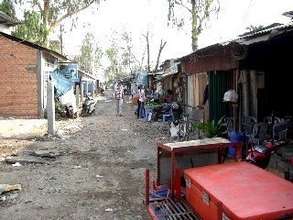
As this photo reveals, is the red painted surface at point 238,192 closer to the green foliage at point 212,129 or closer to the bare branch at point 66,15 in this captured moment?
the green foliage at point 212,129

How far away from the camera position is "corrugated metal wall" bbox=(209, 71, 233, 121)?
12.8 m

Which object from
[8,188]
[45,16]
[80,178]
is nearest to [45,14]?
[45,16]

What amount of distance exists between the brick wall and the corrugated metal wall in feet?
41.5

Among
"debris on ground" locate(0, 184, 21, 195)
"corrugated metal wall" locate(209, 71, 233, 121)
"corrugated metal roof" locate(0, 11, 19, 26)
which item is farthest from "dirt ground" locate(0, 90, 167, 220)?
"corrugated metal roof" locate(0, 11, 19, 26)

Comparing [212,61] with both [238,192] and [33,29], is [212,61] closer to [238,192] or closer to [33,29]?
[238,192]

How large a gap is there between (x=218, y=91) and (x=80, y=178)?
211 inches

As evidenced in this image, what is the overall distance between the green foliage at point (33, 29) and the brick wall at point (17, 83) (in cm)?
706

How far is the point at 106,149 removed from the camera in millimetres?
13516

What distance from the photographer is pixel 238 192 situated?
14.0 ft

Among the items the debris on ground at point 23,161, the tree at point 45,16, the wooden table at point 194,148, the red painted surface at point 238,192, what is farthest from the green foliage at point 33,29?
the red painted surface at point 238,192

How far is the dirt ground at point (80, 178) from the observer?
726cm

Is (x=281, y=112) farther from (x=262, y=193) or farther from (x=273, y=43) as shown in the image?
(x=262, y=193)

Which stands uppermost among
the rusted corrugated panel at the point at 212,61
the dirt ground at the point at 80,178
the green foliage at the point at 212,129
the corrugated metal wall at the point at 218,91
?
the rusted corrugated panel at the point at 212,61

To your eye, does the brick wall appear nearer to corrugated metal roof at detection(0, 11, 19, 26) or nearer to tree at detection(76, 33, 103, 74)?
corrugated metal roof at detection(0, 11, 19, 26)
